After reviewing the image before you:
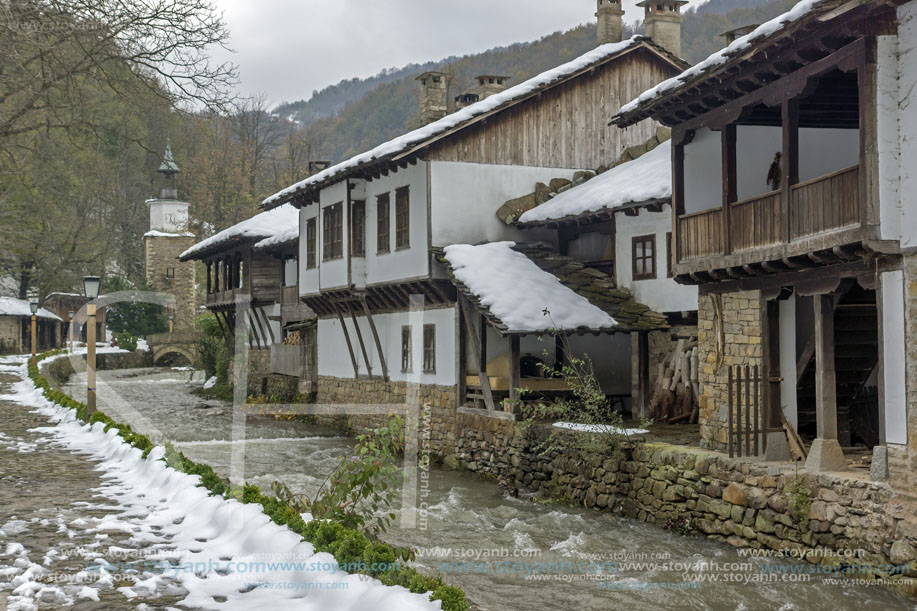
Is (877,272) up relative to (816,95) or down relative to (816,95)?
down

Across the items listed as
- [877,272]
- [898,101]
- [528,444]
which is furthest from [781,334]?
[528,444]

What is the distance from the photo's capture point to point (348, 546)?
6352 mm

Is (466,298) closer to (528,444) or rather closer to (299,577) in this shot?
(528,444)

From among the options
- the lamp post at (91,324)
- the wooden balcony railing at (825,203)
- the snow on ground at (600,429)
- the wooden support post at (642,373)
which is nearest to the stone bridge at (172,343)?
the lamp post at (91,324)

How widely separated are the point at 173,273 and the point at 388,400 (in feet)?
112

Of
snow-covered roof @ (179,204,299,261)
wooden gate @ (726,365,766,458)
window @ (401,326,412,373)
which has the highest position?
snow-covered roof @ (179,204,299,261)

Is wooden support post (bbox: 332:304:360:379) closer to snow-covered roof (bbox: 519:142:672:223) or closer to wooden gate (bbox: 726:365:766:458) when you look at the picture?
snow-covered roof (bbox: 519:142:672:223)

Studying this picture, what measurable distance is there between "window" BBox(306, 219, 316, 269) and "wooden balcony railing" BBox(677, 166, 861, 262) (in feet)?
38.8

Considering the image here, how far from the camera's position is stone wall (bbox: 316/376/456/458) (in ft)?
57.5

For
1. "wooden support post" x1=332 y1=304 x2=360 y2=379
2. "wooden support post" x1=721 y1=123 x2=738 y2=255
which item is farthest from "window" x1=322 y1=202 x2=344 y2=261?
"wooden support post" x1=721 y1=123 x2=738 y2=255

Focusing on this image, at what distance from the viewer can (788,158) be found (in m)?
10.1

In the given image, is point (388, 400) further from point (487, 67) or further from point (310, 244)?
point (487, 67)

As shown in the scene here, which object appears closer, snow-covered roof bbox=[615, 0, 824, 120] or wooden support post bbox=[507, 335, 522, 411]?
snow-covered roof bbox=[615, 0, 824, 120]

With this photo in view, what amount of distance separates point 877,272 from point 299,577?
6037 millimetres
